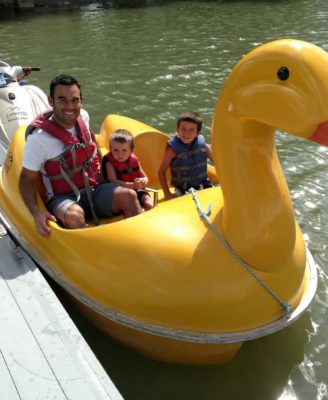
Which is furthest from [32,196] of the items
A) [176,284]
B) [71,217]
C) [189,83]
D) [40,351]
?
[189,83]

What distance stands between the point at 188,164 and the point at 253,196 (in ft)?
3.20

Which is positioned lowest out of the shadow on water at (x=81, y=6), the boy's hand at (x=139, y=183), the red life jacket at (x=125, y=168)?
the boy's hand at (x=139, y=183)

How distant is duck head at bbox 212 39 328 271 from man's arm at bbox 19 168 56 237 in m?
1.01

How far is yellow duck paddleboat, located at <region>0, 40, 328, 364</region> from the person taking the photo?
2078 mm

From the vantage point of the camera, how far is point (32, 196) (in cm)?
268

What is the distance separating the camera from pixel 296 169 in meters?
4.46

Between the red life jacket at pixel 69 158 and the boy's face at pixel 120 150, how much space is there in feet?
0.39

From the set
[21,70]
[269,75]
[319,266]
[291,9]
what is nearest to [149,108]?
[21,70]

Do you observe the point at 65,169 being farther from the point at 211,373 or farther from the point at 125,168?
the point at 211,373

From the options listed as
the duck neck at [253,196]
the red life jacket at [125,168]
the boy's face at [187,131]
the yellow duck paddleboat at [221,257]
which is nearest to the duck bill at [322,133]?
the yellow duck paddleboat at [221,257]

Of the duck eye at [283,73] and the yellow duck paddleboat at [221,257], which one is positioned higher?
the duck eye at [283,73]

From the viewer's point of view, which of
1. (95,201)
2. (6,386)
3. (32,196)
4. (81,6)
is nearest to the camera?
(6,386)

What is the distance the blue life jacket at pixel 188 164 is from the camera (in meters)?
3.01

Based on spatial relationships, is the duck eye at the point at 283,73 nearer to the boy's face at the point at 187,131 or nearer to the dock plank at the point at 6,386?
the boy's face at the point at 187,131
